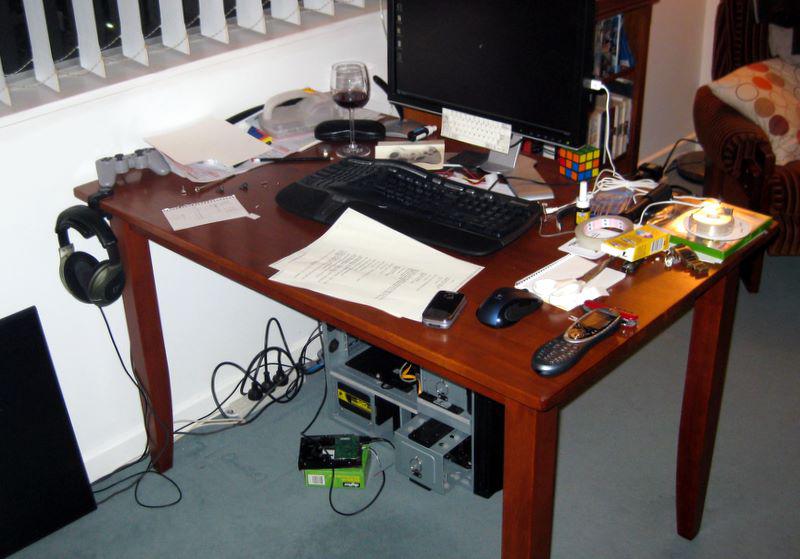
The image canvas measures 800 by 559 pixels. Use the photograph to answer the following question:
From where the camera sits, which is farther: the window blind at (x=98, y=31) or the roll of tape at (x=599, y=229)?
the window blind at (x=98, y=31)

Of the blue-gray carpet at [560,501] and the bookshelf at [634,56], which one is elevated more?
the bookshelf at [634,56]

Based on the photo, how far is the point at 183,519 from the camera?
82.2 inches

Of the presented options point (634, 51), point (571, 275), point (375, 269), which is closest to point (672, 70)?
point (634, 51)

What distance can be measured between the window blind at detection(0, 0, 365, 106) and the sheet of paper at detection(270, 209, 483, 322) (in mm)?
764

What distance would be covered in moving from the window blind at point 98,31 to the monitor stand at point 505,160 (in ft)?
2.38

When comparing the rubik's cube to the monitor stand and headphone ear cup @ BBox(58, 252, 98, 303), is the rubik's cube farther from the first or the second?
headphone ear cup @ BBox(58, 252, 98, 303)

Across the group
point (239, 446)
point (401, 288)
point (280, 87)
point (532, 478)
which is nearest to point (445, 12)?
point (280, 87)

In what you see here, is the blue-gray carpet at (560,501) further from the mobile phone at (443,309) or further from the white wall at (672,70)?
the white wall at (672,70)

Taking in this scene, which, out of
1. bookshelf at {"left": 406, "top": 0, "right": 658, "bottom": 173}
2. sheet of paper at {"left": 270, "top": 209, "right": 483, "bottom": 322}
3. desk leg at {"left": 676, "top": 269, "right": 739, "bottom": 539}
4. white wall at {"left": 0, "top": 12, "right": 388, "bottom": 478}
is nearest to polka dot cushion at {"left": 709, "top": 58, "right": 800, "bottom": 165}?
bookshelf at {"left": 406, "top": 0, "right": 658, "bottom": 173}

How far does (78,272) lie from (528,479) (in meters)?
1.14

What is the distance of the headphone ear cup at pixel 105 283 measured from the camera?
1.90 meters

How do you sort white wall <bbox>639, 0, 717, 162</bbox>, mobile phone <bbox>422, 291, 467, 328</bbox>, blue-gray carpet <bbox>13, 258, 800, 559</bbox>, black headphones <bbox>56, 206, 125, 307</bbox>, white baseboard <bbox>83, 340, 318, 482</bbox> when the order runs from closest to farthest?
mobile phone <bbox>422, 291, 467, 328</bbox> → black headphones <bbox>56, 206, 125, 307</bbox> → blue-gray carpet <bbox>13, 258, 800, 559</bbox> → white baseboard <bbox>83, 340, 318, 482</bbox> → white wall <bbox>639, 0, 717, 162</bbox>

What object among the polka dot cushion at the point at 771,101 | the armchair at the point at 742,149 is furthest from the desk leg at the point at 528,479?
the polka dot cushion at the point at 771,101

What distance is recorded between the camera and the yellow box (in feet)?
4.81
